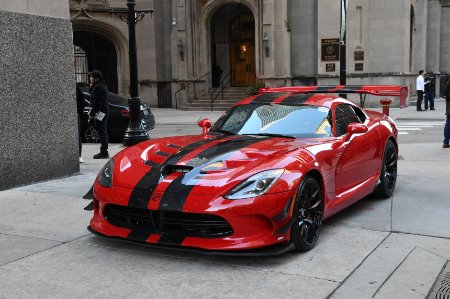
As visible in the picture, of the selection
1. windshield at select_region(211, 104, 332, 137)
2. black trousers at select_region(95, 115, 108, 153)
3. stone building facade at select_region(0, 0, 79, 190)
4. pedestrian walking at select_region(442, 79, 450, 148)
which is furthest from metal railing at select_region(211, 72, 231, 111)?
windshield at select_region(211, 104, 332, 137)

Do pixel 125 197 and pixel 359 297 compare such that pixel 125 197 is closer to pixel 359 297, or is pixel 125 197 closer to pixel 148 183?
pixel 148 183

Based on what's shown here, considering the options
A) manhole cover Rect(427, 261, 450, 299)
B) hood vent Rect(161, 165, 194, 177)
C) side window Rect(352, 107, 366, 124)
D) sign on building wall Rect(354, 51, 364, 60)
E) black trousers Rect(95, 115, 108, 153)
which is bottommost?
manhole cover Rect(427, 261, 450, 299)

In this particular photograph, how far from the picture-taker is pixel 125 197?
193 inches

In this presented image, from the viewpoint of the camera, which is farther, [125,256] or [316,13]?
[316,13]

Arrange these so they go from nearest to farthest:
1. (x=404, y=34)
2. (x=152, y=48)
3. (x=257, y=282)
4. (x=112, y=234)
A: (x=257, y=282)
(x=112, y=234)
(x=404, y=34)
(x=152, y=48)

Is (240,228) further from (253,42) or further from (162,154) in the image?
(253,42)

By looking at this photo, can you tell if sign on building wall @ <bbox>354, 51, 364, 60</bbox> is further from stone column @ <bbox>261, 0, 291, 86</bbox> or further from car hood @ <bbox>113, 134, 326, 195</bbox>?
car hood @ <bbox>113, 134, 326, 195</bbox>

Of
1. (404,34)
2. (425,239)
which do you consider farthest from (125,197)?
(404,34)

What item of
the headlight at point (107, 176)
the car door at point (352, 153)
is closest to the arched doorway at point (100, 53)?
the car door at point (352, 153)

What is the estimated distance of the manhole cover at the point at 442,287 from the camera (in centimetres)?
413

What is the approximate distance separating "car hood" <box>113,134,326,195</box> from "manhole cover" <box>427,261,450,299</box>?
159 centimetres

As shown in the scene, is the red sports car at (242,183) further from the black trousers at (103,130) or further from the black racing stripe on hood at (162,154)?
the black trousers at (103,130)

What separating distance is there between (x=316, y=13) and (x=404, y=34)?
4.26 meters

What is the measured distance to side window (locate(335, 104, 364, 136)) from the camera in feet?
20.9
